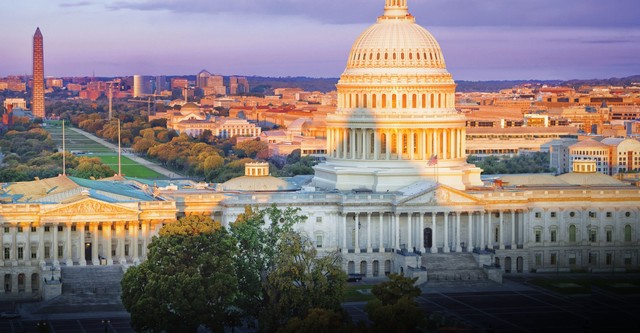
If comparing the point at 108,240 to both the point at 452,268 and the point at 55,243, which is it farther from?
the point at 452,268

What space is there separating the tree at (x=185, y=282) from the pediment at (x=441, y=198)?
96.9 ft

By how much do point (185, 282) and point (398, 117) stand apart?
45186 mm

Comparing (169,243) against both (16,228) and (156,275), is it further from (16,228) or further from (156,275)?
(16,228)

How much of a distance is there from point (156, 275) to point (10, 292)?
2430 centimetres

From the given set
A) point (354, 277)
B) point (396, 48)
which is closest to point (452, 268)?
point (354, 277)

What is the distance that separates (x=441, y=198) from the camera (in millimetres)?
140375

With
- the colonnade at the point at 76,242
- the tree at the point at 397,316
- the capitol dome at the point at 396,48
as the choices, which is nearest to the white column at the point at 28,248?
the colonnade at the point at 76,242

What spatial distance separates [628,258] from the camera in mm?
144000

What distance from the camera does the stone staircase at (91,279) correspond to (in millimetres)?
125438

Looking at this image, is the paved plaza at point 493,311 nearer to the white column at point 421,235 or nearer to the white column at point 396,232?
the white column at point 421,235

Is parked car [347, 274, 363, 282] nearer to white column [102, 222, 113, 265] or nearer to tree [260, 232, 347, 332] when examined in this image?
white column [102, 222, 113, 265]

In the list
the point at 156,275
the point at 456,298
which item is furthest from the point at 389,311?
the point at 456,298

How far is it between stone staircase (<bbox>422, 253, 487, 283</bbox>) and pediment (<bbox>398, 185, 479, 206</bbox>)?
13.9ft

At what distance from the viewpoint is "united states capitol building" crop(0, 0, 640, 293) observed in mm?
132875
